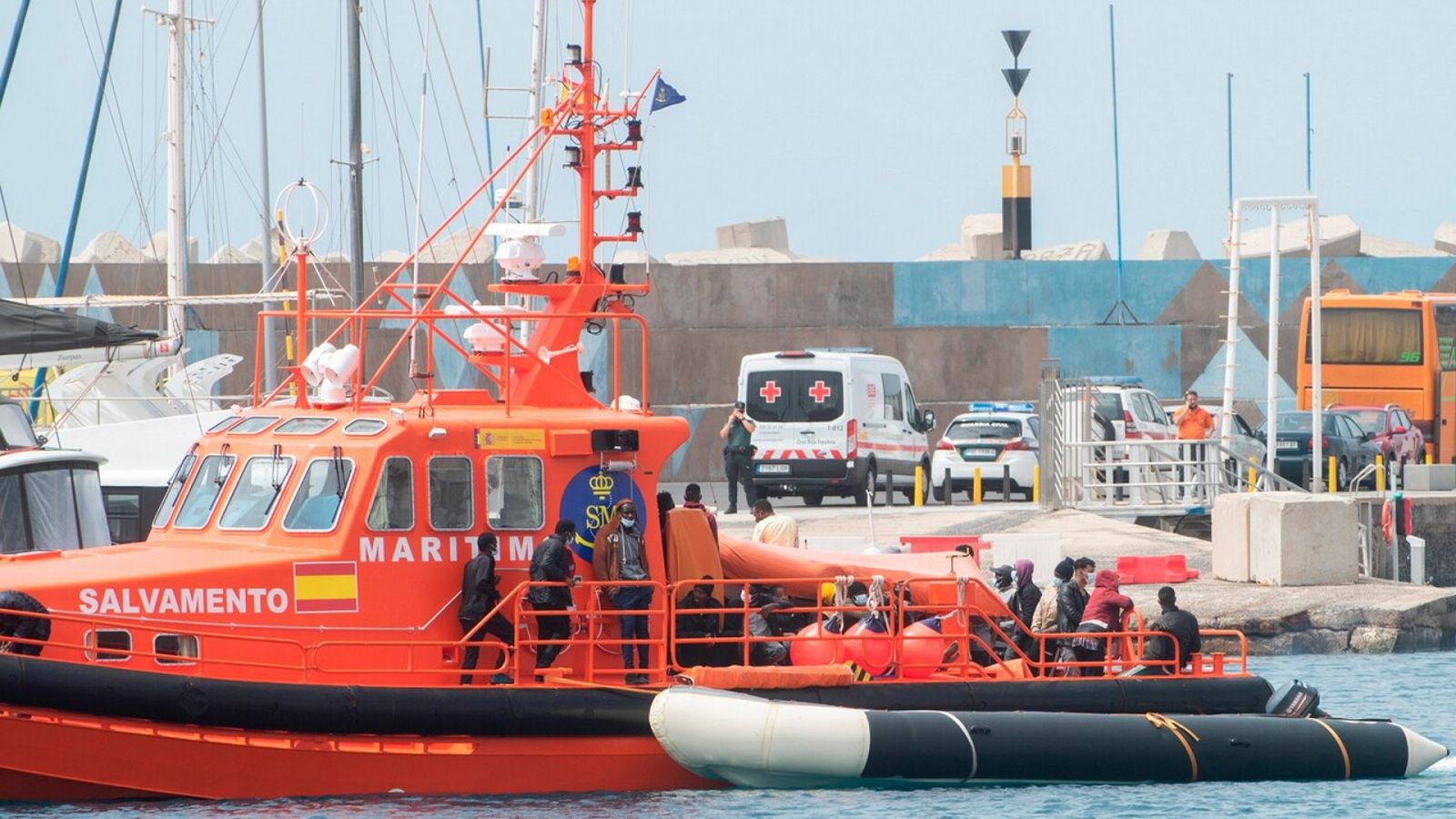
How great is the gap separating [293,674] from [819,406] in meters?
16.7

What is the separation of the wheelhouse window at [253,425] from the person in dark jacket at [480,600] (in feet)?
5.13

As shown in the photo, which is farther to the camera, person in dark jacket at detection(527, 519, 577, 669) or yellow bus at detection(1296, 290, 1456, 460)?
yellow bus at detection(1296, 290, 1456, 460)

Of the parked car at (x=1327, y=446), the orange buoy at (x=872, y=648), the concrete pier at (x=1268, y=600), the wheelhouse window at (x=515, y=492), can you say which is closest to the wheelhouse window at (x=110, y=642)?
the wheelhouse window at (x=515, y=492)

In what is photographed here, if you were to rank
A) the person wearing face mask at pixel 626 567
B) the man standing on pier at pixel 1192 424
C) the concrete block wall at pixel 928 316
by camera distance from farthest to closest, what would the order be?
1. the concrete block wall at pixel 928 316
2. the man standing on pier at pixel 1192 424
3. the person wearing face mask at pixel 626 567

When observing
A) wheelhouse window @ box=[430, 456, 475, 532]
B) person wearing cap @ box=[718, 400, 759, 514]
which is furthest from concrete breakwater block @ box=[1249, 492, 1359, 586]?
wheelhouse window @ box=[430, 456, 475, 532]

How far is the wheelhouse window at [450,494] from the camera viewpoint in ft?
42.7

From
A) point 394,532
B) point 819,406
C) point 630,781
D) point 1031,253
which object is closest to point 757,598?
point 630,781

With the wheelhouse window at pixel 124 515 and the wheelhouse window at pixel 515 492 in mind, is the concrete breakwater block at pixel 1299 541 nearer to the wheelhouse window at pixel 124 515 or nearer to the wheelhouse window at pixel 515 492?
the wheelhouse window at pixel 515 492

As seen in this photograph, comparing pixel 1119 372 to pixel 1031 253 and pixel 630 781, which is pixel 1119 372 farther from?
pixel 630 781

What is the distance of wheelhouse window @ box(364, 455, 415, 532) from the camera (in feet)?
42.1

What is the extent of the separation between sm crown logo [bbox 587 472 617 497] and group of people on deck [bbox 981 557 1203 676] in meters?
2.95

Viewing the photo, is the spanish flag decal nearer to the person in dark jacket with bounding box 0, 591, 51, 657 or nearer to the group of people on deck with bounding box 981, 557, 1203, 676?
the person in dark jacket with bounding box 0, 591, 51, 657

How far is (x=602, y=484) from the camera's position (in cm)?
1341

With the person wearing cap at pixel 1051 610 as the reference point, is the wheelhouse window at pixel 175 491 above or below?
above
